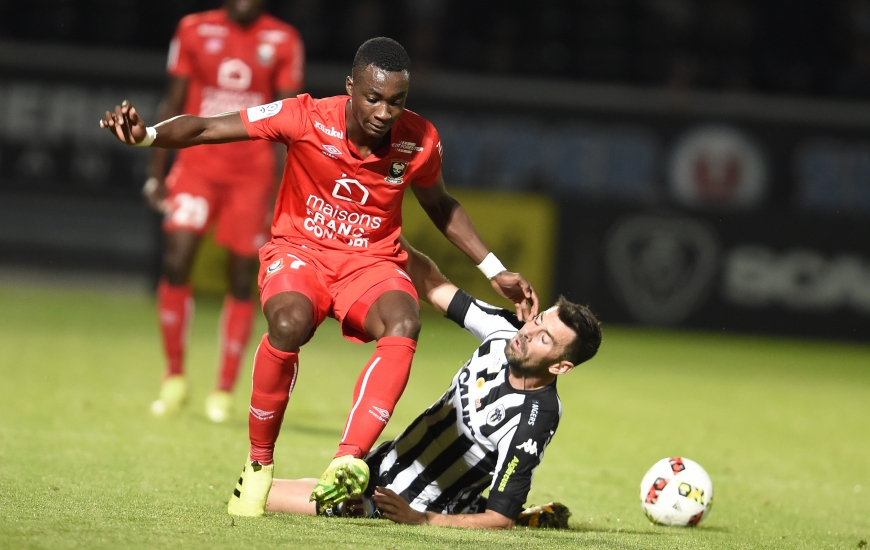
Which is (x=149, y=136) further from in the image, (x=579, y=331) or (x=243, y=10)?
(x=243, y=10)

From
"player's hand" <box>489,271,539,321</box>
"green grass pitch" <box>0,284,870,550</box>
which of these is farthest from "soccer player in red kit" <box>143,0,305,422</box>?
"player's hand" <box>489,271,539,321</box>

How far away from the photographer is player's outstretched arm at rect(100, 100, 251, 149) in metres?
4.60

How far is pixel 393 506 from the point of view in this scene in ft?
15.5

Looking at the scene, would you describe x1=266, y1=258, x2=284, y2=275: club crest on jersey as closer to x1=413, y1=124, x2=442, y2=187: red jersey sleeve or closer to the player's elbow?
x1=413, y1=124, x2=442, y2=187: red jersey sleeve

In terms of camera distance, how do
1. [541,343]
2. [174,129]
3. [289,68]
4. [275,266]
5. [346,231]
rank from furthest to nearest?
[289,68]
[346,231]
[275,266]
[541,343]
[174,129]

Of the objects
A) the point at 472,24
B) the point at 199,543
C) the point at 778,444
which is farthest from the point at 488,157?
the point at 199,543

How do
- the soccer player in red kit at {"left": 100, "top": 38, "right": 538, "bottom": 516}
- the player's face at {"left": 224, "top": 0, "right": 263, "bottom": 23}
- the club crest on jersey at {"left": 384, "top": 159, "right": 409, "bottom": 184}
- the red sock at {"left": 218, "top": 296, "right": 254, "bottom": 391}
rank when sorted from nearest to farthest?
the soccer player in red kit at {"left": 100, "top": 38, "right": 538, "bottom": 516}
the club crest on jersey at {"left": 384, "top": 159, "right": 409, "bottom": 184}
the red sock at {"left": 218, "top": 296, "right": 254, "bottom": 391}
the player's face at {"left": 224, "top": 0, "right": 263, "bottom": 23}

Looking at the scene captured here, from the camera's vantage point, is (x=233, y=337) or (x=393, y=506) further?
(x=233, y=337)

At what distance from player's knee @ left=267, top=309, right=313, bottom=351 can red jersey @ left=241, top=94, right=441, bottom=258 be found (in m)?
0.49

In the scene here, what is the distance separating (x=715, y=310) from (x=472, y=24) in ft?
20.1

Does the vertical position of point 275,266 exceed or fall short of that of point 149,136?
it falls short

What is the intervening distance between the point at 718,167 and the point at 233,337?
10.0 m

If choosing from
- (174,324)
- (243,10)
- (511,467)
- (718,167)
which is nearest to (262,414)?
(511,467)

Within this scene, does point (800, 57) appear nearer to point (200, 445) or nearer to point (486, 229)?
point (486, 229)
